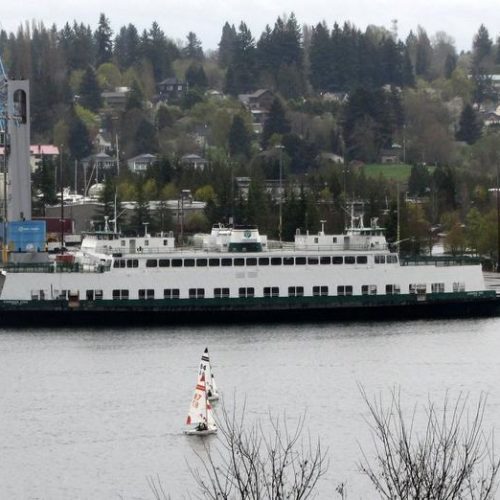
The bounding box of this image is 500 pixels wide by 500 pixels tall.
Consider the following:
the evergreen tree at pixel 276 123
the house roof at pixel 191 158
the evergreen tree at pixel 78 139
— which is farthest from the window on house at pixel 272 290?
the evergreen tree at pixel 78 139

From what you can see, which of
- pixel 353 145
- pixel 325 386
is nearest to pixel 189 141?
pixel 353 145

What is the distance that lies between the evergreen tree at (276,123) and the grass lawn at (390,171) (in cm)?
1399

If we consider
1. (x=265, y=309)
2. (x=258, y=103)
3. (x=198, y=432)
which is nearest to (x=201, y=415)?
(x=198, y=432)

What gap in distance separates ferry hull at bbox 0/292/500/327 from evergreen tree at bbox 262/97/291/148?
89260mm

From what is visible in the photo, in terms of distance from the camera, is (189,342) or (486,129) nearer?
(189,342)

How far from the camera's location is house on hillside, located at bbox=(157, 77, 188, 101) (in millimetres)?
195875

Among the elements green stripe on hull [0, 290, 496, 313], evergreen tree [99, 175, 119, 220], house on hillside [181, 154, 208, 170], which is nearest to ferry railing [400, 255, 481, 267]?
green stripe on hull [0, 290, 496, 313]

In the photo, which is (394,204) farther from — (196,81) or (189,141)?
(196,81)

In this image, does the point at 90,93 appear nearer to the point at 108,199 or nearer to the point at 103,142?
the point at 103,142

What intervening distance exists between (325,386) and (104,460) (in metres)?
10.4

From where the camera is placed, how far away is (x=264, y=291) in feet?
228

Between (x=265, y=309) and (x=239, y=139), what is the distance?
8828 cm

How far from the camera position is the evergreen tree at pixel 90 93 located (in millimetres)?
185000

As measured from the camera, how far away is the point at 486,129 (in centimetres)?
17225
